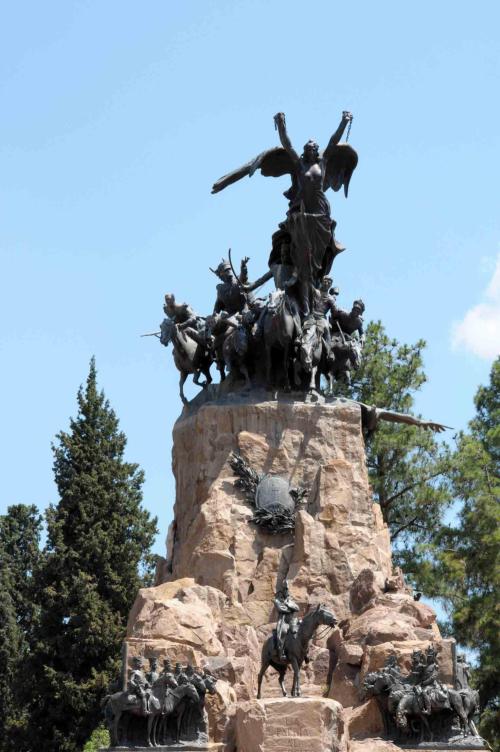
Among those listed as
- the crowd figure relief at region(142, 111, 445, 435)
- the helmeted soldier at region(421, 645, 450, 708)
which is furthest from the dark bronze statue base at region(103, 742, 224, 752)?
the crowd figure relief at region(142, 111, 445, 435)

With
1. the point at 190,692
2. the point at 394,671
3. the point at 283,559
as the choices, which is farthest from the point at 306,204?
the point at 190,692

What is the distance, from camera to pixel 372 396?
39.8 meters

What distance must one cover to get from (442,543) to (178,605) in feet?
51.9

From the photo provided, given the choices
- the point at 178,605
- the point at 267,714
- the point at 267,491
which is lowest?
the point at 267,714

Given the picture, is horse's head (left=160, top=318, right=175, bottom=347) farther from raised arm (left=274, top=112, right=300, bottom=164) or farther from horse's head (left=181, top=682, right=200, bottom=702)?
horse's head (left=181, top=682, right=200, bottom=702)

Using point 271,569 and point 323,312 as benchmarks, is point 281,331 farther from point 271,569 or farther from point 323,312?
point 271,569

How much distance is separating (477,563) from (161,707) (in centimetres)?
1612

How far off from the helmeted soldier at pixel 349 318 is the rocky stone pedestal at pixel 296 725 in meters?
9.12

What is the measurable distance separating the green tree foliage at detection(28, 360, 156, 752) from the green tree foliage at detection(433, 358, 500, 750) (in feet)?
26.5

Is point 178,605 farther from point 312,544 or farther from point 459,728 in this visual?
point 459,728

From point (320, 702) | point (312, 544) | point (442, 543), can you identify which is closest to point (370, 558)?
point (312, 544)

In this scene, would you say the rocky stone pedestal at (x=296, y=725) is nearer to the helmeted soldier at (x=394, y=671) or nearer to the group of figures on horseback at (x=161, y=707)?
the group of figures on horseback at (x=161, y=707)

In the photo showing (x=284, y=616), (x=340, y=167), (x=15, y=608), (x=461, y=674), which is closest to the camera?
(x=284, y=616)

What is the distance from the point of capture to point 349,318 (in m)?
28.8
